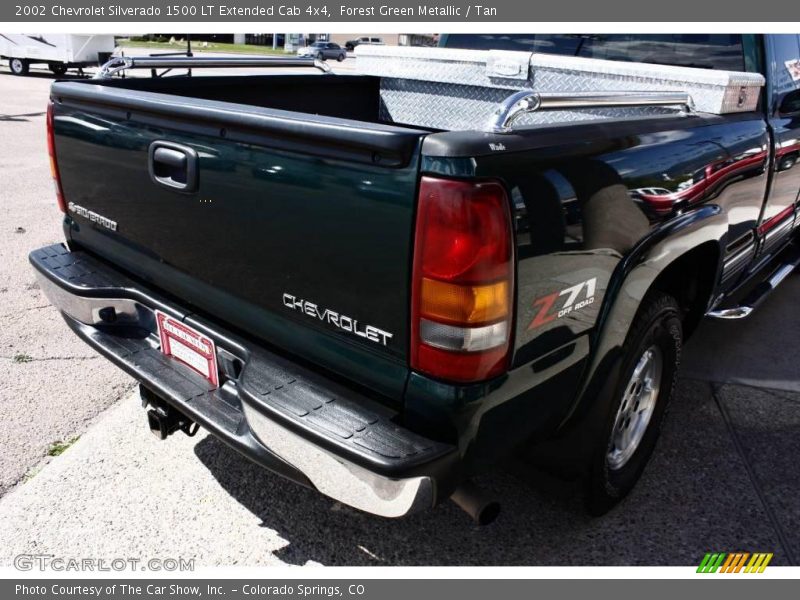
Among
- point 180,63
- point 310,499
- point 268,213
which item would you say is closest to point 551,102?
point 268,213

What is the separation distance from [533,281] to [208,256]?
1088 mm

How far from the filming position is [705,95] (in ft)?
9.29

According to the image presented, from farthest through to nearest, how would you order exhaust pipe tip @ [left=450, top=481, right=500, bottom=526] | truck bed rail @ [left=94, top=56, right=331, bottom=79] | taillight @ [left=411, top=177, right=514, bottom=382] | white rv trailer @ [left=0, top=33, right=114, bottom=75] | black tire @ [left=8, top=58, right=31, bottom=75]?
1. black tire @ [left=8, top=58, right=31, bottom=75]
2. white rv trailer @ [left=0, top=33, right=114, bottom=75]
3. truck bed rail @ [left=94, top=56, right=331, bottom=79]
4. exhaust pipe tip @ [left=450, top=481, right=500, bottom=526]
5. taillight @ [left=411, top=177, right=514, bottom=382]

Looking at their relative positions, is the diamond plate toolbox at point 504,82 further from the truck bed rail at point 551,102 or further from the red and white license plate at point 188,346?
the red and white license plate at point 188,346

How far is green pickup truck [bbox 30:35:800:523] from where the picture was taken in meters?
1.73

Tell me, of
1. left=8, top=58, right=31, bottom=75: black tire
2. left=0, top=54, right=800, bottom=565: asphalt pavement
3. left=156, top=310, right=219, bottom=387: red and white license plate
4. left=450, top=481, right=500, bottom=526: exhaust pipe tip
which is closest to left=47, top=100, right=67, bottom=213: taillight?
left=156, top=310, right=219, bottom=387: red and white license plate

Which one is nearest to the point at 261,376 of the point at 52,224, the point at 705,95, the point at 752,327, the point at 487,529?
the point at 487,529

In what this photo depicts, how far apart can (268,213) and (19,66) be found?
22635 millimetres

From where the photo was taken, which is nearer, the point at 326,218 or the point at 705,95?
the point at 326,218

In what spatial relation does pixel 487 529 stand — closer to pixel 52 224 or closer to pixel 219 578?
pixel 219 578

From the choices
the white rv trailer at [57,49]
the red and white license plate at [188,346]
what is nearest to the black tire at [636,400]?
the red and white license plate at [188,346]

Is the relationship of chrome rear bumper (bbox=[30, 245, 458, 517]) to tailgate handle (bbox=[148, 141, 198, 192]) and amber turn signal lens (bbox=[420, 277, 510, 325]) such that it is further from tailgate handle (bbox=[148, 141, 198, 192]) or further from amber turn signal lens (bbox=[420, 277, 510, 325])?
tailgate handle (bbox=[148, 141, 198, 192])

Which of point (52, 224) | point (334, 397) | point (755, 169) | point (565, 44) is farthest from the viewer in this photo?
point (52, 224)

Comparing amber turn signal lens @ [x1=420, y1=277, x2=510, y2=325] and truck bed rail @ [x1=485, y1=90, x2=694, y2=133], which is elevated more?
truck bed rail @ [x1=485, y1=90, x2=694, y2=133]
